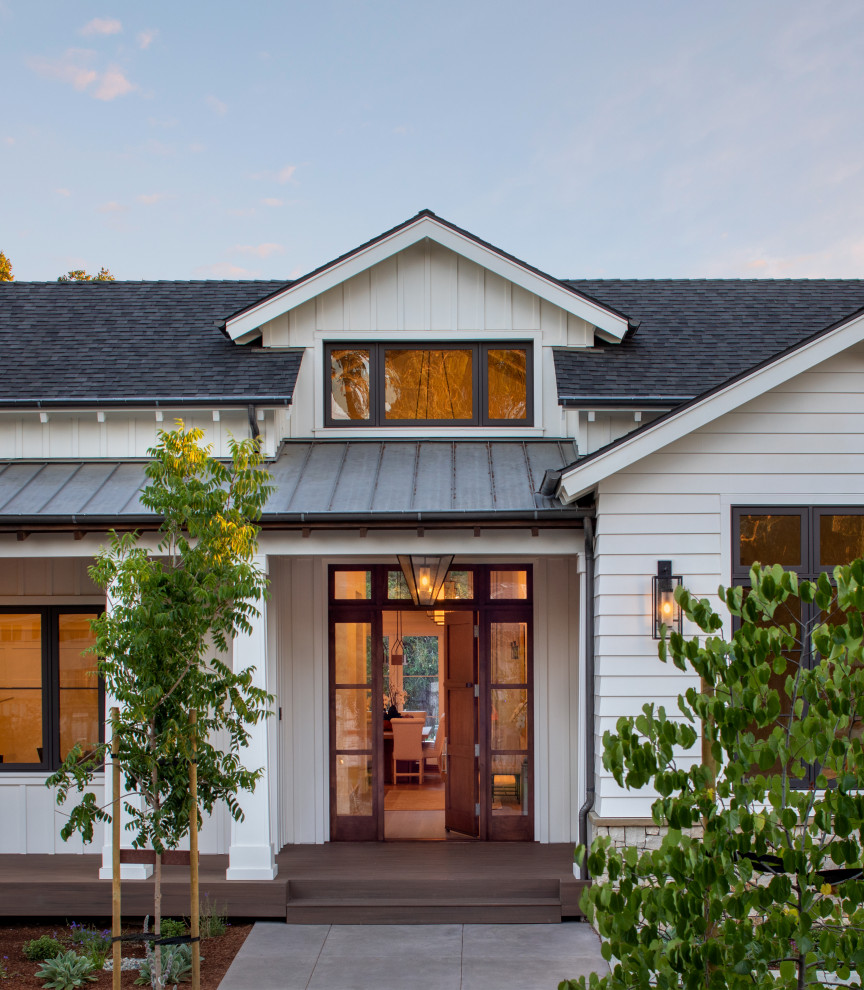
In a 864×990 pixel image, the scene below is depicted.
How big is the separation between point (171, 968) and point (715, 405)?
556 centimetres

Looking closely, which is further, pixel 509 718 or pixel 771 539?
pixel 509 718

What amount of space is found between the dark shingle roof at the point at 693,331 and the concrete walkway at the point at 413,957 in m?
4.68

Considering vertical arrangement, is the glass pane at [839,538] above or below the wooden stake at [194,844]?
above

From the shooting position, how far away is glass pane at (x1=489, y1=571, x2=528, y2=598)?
887 cm

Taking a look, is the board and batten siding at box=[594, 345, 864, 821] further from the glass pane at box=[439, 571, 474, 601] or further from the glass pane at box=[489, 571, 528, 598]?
the glass pane at box=[439, 571, 474, 601]

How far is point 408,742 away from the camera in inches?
465

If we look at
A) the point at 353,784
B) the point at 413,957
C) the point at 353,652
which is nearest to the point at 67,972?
the point at 413,957

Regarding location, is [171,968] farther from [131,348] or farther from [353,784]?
[131,348]

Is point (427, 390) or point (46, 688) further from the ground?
point (427, 390)

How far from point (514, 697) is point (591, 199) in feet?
47.0

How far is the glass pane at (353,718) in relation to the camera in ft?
28.9

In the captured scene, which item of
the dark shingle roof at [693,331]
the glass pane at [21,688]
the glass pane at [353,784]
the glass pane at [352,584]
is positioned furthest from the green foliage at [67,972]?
the dark shingle roof at [693,331]

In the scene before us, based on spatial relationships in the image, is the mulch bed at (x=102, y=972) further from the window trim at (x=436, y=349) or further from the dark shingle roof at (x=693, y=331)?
the dark shingle roof at (x=693, y=331)

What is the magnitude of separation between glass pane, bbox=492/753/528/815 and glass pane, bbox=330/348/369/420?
369 centimetres
